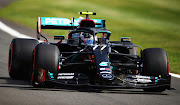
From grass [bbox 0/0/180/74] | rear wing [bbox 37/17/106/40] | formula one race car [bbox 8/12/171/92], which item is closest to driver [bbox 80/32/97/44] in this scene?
formula one race car [bbox 8/12/171/92]

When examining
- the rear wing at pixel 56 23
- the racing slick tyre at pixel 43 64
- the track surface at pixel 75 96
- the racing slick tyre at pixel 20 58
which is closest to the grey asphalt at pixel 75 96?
the track surface at pixel 75 96

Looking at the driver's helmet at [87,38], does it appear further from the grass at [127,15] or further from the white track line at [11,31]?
the white track line at [11,31]

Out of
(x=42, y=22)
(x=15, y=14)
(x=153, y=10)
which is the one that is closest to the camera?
(x=42, y=22)

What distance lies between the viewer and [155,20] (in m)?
29.7

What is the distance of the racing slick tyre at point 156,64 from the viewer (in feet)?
31.0

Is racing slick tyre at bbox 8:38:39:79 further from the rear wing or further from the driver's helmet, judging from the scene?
the rear wing

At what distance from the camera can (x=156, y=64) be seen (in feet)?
31.2

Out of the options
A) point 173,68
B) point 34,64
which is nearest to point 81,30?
point 34,64

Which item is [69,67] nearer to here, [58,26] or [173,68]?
[58,26]

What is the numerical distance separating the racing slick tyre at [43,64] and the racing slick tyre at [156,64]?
2110 millimetres

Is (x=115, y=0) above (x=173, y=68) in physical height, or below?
above

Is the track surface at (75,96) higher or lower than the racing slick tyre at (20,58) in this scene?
lower

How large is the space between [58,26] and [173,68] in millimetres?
4320

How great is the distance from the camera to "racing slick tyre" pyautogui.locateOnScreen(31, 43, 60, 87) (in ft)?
29.5
